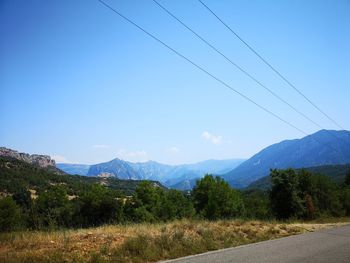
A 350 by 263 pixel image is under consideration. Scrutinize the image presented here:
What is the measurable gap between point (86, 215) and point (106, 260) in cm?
7229

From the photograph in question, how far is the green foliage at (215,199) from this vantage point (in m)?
68.9

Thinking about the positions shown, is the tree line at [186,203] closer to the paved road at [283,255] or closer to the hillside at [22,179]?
the paved road at [283,255]

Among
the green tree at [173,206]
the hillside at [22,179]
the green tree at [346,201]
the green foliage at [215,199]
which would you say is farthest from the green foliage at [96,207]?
the green tree at [346,201]

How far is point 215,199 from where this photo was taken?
69.7 m

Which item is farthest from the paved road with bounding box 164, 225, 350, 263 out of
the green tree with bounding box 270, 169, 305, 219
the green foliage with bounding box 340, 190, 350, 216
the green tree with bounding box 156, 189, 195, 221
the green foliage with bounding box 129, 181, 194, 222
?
the green foliage with bounding box 340, 190, 350, 216

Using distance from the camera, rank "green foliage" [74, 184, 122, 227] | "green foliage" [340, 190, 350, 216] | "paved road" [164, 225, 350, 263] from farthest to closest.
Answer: "green foliage" [340, 190, 350, 216]
"green foliage" [74, 184, 122, 227]
"paved road" [164, 225, 350, 263]

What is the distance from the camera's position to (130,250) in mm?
10602

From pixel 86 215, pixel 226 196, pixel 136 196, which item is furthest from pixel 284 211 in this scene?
pixel 86 215

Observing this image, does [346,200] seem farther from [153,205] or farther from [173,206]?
[153,205]

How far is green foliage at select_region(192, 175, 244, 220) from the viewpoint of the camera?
226 feet

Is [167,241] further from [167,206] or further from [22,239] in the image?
[167,206]

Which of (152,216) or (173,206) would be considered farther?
(173,206)

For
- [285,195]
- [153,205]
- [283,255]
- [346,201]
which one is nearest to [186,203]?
[153,205]

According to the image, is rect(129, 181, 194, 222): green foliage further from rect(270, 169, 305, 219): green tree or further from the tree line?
rect(270, 169, 305, 219): green tree
